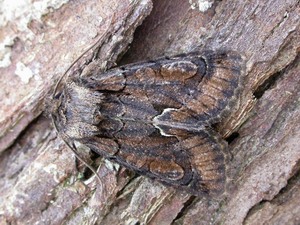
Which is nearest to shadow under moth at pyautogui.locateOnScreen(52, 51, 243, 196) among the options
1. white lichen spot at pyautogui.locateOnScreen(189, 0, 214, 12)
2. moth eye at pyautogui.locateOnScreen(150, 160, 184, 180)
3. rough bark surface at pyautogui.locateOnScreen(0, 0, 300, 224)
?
moth eye at pyautogui.locateOnScreen(150, 160, 184, 180)

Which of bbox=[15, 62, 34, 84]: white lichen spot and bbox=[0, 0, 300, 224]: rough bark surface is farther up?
bbox=[15, 62, 34, 84]: white lichen spot

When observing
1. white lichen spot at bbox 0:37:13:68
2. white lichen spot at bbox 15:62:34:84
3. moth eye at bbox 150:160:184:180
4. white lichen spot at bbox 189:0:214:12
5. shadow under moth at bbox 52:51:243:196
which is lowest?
moth eye at bbox 150:160:184:180

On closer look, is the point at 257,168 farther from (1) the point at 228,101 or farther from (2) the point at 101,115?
(2) the point at 101,115

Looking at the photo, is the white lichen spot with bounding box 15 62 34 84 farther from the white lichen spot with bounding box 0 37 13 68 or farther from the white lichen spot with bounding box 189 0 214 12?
the white lichen spot with bounding box 189 0 214 12

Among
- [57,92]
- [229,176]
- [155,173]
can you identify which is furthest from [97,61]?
[229,176]

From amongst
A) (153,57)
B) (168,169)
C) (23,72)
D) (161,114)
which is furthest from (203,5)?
(23,72)

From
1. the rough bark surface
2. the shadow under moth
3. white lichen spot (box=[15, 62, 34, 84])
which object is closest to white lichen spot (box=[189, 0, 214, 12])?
the rough bark surface

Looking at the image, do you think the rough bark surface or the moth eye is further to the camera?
the moth eye
